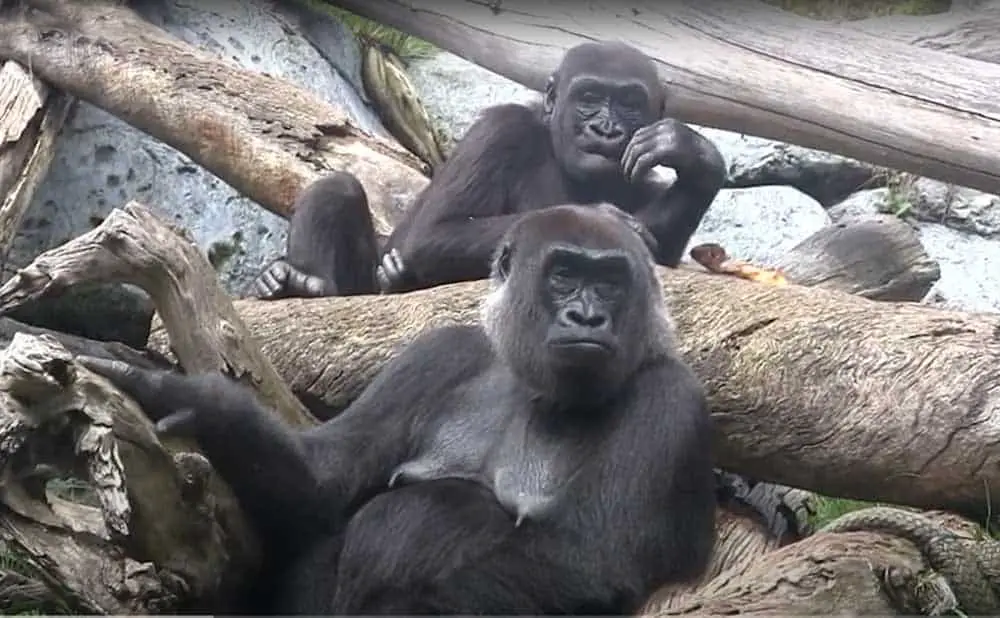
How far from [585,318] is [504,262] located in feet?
1.49

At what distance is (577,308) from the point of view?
147 inches

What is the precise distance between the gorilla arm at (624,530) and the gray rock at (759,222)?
3741mm

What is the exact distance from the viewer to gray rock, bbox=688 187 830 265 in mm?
7434

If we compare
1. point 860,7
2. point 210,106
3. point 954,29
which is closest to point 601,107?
point 210,106

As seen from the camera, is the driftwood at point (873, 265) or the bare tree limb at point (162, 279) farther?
the driftwood at point (873, 265)

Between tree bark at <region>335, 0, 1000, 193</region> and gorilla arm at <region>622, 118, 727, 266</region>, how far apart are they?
38cm

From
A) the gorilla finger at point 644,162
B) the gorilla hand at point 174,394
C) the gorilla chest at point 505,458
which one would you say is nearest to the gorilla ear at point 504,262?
the gorilla chest at point 505,458

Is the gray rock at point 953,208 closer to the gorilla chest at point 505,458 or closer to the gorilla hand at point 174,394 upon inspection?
the gorilla chest at point 505,458

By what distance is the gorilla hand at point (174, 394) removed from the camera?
3383mm

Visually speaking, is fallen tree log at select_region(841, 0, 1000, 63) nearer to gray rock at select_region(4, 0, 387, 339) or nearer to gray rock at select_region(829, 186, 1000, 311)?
gray rock at select_region(829, 186, 1000, 311)

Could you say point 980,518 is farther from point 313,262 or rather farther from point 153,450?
point 313,262

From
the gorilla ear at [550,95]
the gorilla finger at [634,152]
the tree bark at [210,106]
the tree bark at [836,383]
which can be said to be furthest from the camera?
the tree bark at [210,106]

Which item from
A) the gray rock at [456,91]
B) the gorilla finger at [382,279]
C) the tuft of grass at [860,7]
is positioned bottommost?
the gorilla finger at [382,279]

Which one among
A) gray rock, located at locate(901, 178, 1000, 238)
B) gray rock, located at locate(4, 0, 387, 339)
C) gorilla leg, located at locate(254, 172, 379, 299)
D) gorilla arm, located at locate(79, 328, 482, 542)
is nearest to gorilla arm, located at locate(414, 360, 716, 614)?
gorilla arm, located at locate(79, 328, 482, 542)
